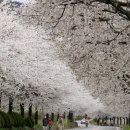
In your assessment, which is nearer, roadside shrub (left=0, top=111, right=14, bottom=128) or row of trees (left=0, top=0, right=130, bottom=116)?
row of trees (left=0, top=0, right=130, bottom=116)

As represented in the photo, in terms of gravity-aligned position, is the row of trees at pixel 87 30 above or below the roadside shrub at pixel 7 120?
above

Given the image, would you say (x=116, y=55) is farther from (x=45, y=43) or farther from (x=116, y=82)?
(x=45, y=43)

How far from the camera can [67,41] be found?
2150cm

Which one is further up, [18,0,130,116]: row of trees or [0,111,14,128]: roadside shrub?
[18,0,130,116]: row of trees

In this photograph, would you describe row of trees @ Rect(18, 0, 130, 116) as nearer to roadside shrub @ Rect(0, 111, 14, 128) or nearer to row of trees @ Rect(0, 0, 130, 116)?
row of trees @ Rect(0, 0, 130, 116)

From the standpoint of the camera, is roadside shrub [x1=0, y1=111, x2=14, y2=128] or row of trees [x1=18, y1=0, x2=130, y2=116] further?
roadside shrub [x1=0, y1=111, x2=14, y2=128]

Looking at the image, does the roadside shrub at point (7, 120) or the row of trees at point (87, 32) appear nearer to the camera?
the row of trees at point (87, 32)

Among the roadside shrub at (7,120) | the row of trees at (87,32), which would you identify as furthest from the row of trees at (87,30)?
the roadside shrub at (7,120)

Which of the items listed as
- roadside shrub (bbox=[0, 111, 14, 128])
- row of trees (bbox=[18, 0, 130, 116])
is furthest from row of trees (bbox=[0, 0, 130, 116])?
roadside shrub (bbox=[0, 111, 14, 128])

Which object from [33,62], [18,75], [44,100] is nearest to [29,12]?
[18,75]

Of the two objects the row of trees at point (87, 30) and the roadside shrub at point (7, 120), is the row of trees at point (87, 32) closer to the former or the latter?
the row of trees at point (87, 30)

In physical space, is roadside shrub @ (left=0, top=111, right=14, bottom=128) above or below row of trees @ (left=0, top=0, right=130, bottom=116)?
below

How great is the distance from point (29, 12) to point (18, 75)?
701 inches

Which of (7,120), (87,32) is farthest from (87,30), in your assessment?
(7,120)
